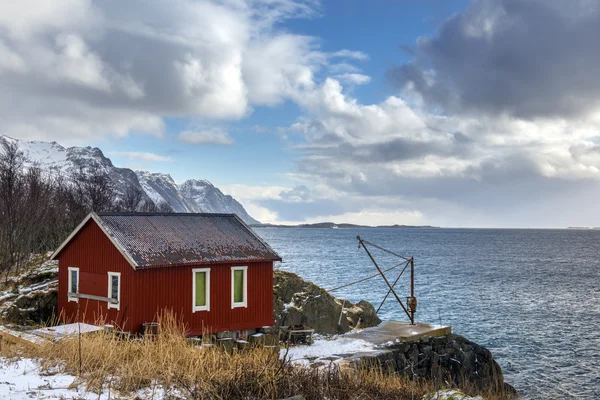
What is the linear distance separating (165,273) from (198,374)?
41.8ft

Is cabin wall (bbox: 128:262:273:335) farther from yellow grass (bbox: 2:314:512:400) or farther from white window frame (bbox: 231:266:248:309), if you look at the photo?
yellow grass (bbox: 2:314:512:400)

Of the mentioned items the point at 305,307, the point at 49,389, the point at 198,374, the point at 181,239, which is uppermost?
the point at 181,239

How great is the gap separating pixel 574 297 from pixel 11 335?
5044cm

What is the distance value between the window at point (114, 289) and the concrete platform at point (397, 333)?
1046 cm

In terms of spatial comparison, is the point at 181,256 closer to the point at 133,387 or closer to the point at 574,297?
the point at 133,387

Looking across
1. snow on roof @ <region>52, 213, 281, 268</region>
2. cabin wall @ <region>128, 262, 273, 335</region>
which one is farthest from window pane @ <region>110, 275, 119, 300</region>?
snow on roof @ <region>52, 213, 281, 268</region>

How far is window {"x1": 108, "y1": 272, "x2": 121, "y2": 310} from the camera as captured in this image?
20.4 m

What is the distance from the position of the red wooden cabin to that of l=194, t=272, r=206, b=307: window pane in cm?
4

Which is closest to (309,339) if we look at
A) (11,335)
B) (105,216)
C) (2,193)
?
(105,216)

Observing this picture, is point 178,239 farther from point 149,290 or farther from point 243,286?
point 243,286

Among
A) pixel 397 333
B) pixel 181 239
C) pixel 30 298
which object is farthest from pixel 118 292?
pixel 397 333

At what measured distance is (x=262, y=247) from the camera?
946 inches

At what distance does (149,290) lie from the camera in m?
20.2

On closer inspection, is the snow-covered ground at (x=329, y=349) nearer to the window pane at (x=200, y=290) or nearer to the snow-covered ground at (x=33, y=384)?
the window pane at (x=200, y=290)
